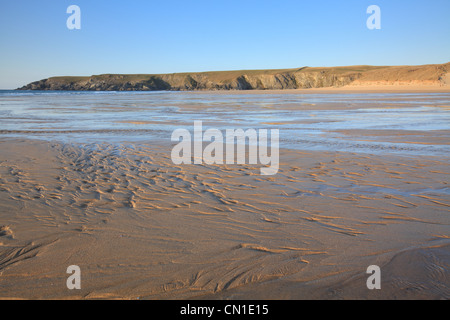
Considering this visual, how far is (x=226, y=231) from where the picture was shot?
4398 millimetres

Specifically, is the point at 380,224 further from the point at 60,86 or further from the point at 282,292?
the point at 60,86

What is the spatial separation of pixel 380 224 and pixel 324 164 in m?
3.35

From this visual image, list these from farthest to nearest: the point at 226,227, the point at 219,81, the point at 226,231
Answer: the point at 219,81, the point at 226,227, the point at 226,231

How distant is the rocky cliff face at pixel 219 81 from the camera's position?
123 m

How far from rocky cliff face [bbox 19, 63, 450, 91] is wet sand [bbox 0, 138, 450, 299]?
314 ft

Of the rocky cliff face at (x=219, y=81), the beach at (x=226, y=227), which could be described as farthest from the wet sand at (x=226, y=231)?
the rocky cliff face at (x=219, y=81)

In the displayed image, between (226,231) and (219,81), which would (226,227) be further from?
→ (219,81)

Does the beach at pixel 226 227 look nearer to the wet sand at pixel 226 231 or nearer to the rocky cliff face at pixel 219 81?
the wet sand at pixel 226 231

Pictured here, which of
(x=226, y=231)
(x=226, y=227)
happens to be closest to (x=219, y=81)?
(x=226, y=227)

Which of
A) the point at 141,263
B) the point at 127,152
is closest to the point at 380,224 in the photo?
the point at 141,263

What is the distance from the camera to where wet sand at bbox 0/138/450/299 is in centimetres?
325

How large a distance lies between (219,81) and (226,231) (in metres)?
148

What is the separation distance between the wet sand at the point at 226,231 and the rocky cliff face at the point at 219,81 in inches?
3769

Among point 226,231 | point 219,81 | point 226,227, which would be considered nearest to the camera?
point 226,231
